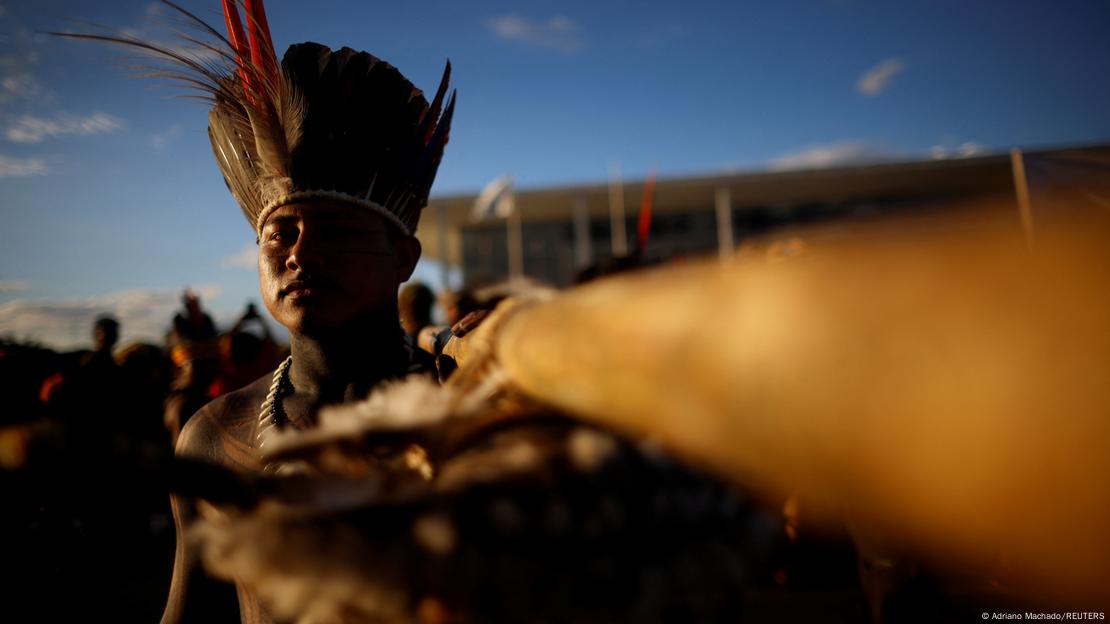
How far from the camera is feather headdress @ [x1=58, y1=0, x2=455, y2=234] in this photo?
51.3 inches

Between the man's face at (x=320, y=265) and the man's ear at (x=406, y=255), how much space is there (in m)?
0.12

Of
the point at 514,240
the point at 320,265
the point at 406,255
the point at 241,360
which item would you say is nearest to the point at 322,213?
the point at 320,265

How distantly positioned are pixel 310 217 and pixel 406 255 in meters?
0.32

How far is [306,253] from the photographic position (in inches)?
48.1

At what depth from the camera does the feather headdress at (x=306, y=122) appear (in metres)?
1.30

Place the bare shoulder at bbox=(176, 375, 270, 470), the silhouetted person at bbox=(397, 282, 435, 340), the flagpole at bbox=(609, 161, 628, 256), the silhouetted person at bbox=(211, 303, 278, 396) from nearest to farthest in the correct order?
the bare shoulder at bbox=(176, 375, 270, 470) → the silhouetted person at bbox=(211, 303, 278, 396) → the silhouetted person at bbox=(397, 282, 435, 340) → the flagpole at bbox=(609, 161, 628, 256)

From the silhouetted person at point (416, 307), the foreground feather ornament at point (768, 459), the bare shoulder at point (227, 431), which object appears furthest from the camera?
the silhouetted person at point (416, 307)

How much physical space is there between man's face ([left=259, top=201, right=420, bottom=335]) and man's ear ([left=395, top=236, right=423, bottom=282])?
0.12m

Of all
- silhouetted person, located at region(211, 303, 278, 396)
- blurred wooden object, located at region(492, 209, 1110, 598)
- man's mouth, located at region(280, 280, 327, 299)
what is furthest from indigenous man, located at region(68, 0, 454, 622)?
silhouetted person, located at region(211, 303, 278, 396)

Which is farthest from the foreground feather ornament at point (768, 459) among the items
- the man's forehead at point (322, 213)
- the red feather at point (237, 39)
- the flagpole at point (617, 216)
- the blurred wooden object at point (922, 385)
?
the flagpole at point (617, 216)

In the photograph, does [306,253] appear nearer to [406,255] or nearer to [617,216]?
[406,255]

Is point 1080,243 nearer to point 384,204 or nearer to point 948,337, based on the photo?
point 948,337

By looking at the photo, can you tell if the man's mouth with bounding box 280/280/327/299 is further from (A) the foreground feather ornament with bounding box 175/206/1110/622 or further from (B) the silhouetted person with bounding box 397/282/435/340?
(B) the silhouetted person with bounding box 397/282/435/340

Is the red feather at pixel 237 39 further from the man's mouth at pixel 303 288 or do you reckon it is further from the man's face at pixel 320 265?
the man's mouth at pixel 303 288
